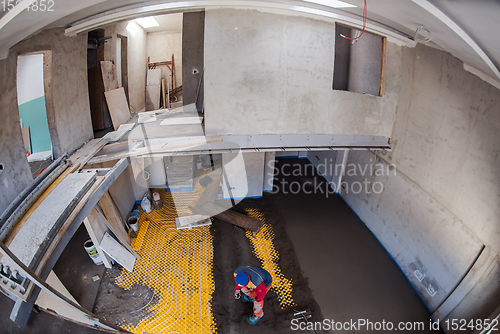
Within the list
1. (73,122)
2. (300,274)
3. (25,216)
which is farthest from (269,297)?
(73,122)

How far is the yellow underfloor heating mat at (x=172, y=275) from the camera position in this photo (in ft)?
16.5

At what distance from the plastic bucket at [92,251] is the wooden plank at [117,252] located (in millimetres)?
353

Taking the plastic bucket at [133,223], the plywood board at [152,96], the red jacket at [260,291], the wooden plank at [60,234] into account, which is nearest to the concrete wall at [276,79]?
the wooden plank at [60,234]

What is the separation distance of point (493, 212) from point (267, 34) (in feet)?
17.5

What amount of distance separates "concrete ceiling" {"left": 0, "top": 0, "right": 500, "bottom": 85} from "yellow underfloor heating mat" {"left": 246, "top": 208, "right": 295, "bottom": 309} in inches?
211

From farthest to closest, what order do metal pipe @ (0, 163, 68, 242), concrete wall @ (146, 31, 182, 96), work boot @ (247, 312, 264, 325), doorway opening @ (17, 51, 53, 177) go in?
concrete wall @ (146, 31, 182, 96), doorway opening @ (17, 51, 53, 177), work boot @ (247, 312, 264, 325), metal pipe @ (0, 163, 68, 242)

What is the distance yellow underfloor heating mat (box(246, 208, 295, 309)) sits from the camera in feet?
18.7

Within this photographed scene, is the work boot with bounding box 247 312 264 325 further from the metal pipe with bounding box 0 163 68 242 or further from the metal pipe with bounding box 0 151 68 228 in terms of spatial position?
the metal pipe with bounding box 0 151 68 228

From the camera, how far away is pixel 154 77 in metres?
10.9

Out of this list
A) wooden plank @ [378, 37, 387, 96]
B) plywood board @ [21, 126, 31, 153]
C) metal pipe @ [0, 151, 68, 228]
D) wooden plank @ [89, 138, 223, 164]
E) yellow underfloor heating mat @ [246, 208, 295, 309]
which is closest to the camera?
metal pipe @ [0, 151, 68, 228]

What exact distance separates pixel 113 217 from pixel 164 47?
836 cm

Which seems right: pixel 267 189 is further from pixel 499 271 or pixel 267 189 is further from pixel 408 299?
pixel 499 271

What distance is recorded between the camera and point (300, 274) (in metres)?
6.20

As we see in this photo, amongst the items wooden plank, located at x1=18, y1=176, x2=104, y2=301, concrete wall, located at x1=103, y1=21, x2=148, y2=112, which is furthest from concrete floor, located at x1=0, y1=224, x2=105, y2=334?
concrete wall, located at x1=103, y1=21, x2=148, y2=112
